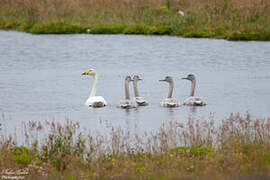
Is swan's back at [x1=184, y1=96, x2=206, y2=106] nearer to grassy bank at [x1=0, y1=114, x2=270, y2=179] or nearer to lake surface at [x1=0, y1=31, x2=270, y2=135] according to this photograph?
lake surface at [x1=0, y1=31, x2=270, y2=135]

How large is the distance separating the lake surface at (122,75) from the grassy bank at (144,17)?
1.08 metres

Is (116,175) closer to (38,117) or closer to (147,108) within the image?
(38,117)

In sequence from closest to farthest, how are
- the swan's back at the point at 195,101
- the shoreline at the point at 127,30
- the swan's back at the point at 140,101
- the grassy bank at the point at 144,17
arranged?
the swan's back at the point at 195,101, the swan's back at the point at 140,101, the shoreline at the point at 127,30, the grassy bank at the point at 144,17

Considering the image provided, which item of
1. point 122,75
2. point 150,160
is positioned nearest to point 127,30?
point 122,75

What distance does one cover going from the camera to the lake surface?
47.6 ft

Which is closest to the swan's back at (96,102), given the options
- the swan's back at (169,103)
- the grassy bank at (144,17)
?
the swan's back at (169,103)

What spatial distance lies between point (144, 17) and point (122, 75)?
13877 millimetres

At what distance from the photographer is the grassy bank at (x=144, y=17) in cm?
3109

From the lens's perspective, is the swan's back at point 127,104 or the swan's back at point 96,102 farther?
the swan's back at point 96,102

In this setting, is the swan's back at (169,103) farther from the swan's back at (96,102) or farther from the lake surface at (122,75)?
the swan's back at (96,102)

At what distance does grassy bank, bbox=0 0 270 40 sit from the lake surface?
108 cm

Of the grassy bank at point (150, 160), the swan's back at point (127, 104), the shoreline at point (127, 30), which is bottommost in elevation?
the grassy bank at point (150, 160)

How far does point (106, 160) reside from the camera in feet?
28.1

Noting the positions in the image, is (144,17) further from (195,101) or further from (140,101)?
(195,101)
